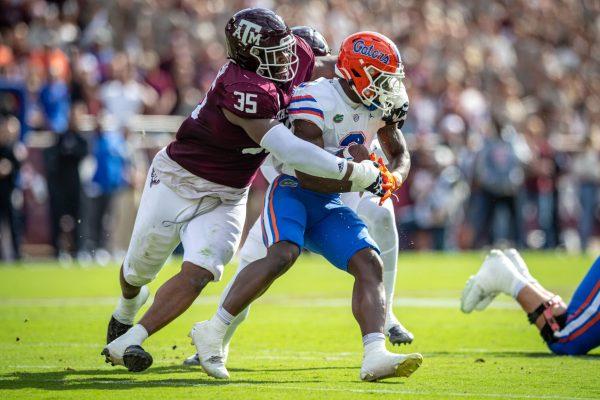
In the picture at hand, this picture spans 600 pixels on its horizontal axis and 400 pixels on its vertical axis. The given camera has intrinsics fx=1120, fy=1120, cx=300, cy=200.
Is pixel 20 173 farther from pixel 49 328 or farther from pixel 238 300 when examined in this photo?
pixel 238 300

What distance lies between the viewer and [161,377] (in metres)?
6.22

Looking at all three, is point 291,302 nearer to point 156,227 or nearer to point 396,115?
point 156,227

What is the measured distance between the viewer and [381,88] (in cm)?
633

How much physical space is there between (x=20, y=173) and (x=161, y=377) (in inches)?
381

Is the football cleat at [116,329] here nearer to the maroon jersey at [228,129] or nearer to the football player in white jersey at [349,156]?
the football player in white jersey at [349,156]

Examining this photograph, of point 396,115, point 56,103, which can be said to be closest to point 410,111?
point 56,103

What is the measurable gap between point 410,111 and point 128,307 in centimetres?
1126

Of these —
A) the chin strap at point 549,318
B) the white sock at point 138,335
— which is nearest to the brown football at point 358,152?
the white sock at point 138,335

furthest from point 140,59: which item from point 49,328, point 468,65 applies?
point 49,328

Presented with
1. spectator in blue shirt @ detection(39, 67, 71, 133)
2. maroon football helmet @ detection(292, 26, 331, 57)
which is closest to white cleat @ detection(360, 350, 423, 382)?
maroon football helmet @ detection(292, 26, 331, 57)

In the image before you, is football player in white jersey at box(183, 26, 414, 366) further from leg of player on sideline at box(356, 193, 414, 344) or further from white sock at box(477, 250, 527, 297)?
white sock at box(477, 250, 527, 297)

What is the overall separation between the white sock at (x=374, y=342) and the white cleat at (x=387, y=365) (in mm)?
27

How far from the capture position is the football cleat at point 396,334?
702cm

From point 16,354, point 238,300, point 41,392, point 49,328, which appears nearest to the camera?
point 41,392
